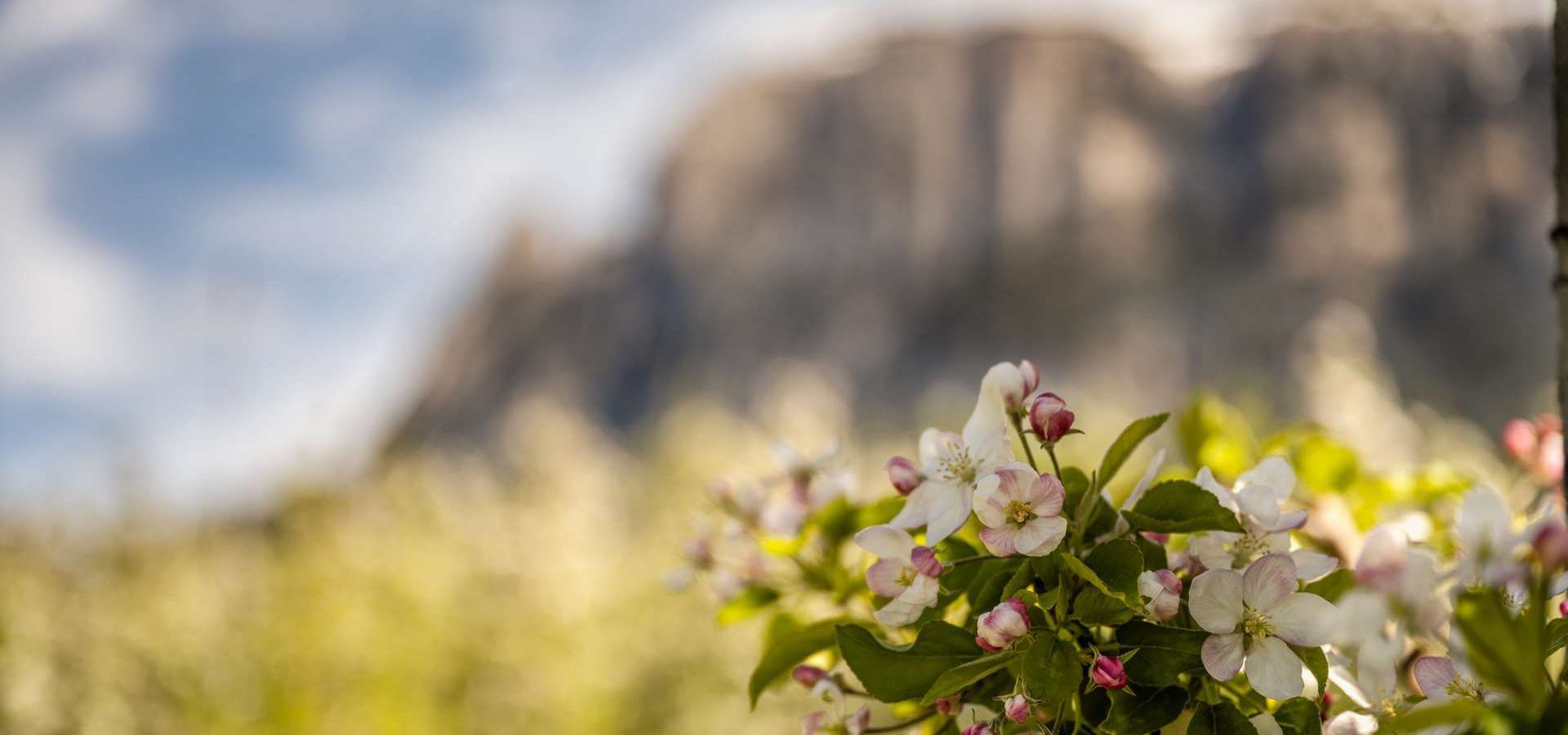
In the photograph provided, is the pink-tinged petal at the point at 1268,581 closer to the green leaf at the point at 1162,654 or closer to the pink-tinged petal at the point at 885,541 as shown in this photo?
the green leaf at the point at 1162,654

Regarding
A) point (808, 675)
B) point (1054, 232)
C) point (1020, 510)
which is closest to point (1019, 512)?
point (1020, 510)

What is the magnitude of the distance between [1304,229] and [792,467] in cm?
4262

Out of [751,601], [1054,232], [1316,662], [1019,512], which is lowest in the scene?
[1054,232]

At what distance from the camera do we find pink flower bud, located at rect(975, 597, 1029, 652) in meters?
0.47

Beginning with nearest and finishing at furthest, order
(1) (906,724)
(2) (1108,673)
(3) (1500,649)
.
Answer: (3) (1500,649), (2) (1108,673), (1) (906,724)

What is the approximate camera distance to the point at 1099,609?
49 centimetres

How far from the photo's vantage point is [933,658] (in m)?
0.52

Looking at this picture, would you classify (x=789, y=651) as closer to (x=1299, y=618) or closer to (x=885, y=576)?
(x=885, y=576)

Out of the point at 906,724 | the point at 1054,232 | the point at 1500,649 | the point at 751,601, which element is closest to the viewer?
the point at 1500,649

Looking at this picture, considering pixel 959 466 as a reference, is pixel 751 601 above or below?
below

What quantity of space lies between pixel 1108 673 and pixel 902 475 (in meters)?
0.17

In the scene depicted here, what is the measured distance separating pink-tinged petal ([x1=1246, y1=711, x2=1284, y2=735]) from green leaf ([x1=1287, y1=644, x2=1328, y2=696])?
1.1 inches

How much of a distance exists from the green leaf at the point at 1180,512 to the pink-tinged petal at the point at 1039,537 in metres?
0.07

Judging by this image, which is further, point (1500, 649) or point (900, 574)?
point (900, 574)
